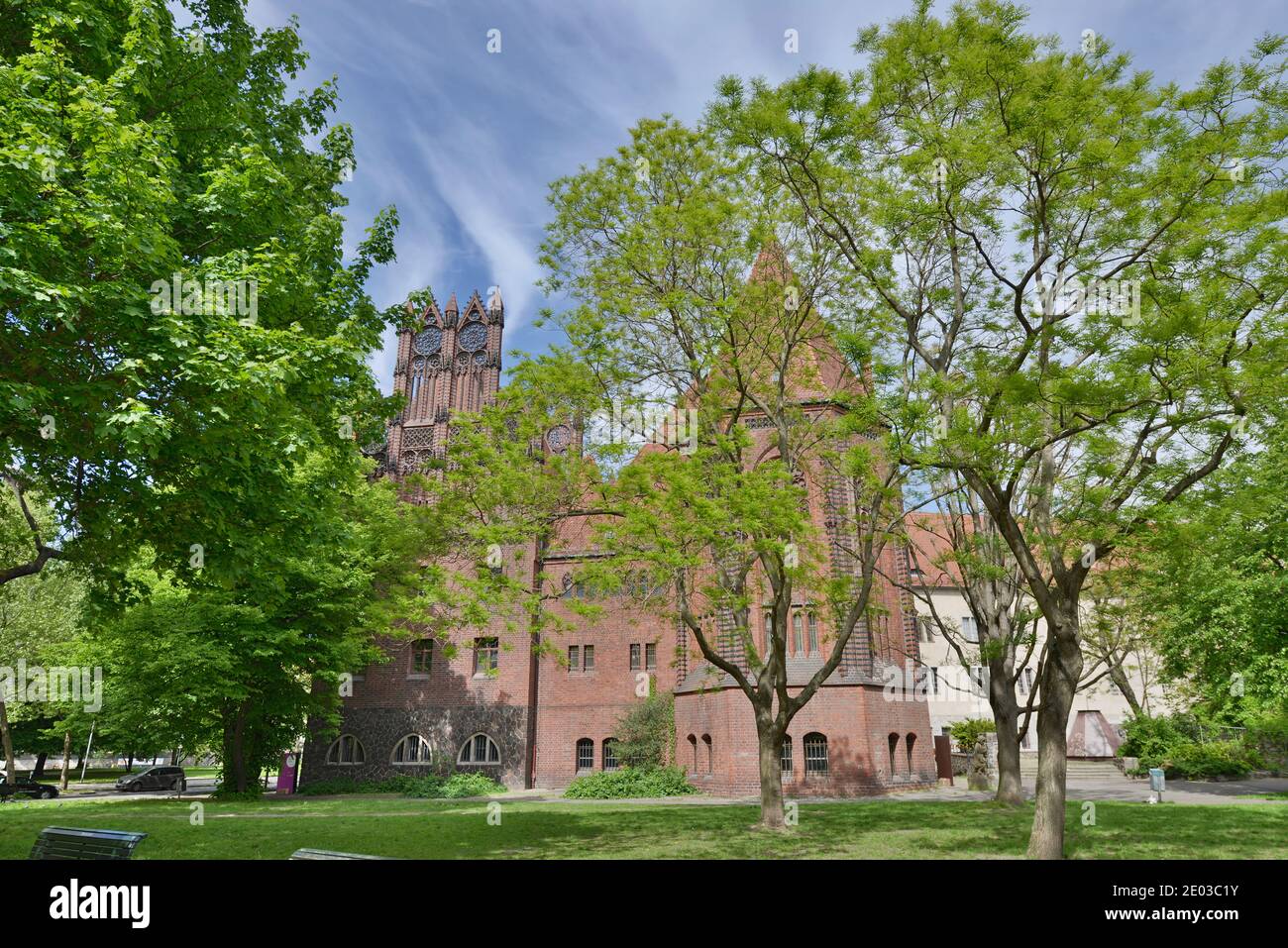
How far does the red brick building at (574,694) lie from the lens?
2855 centimetres

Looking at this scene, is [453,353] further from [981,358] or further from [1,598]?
[981,358]

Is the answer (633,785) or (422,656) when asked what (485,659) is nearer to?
(422,656)

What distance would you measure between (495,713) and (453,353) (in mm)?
19431

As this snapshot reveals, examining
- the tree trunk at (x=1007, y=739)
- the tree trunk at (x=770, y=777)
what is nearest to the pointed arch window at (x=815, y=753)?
the tree trunk at (x=1007, y=739)

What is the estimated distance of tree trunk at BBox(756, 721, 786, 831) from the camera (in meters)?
17.5

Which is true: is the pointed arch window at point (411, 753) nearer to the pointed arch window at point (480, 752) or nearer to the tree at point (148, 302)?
the pointed arch window at point (480, 752)

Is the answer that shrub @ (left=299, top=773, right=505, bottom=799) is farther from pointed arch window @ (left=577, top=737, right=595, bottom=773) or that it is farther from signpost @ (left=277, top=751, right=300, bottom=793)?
pointed arch window @ (left=577, top=737, right=595, bottom=773)

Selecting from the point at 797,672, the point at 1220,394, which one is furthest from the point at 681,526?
the point at 797,672

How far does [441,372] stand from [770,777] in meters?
31.9

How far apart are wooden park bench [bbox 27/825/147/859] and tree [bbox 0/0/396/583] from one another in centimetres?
399

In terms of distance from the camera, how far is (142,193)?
945 cm

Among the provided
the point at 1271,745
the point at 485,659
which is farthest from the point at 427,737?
the point at 1271,745

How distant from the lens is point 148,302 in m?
9.51

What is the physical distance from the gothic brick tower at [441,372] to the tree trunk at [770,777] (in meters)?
27.6
